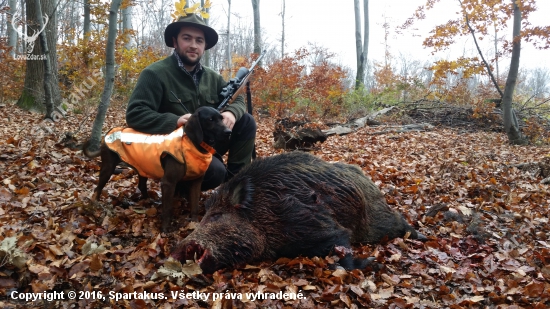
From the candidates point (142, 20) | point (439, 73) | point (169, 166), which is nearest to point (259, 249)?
point (169, 166)

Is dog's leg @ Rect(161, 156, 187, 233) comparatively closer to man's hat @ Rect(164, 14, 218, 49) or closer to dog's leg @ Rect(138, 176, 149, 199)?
dog's leg @ Rect(138, 176, 149, 199)

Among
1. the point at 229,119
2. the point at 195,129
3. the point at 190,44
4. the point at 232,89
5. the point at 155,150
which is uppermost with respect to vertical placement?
the point at 190,44

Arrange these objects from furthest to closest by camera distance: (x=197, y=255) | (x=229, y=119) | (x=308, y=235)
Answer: (x=229, y=119) < (x=308, y=235) < (x=197, y=255)

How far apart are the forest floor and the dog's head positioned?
92 centimetres

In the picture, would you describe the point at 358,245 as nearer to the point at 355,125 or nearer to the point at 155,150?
the point at 155,150

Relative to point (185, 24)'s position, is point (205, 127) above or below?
below

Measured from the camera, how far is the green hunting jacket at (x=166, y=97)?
3.87 meters

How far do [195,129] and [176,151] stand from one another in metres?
0.27

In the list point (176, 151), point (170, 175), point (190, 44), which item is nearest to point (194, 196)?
point (170, 175)

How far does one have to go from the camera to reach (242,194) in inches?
126

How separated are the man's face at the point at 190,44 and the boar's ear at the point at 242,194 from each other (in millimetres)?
1766

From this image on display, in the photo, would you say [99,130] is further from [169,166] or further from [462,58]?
[462,58]

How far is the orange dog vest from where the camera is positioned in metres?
3.54

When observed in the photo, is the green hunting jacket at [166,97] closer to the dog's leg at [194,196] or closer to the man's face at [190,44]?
the man's face at [190,44]
